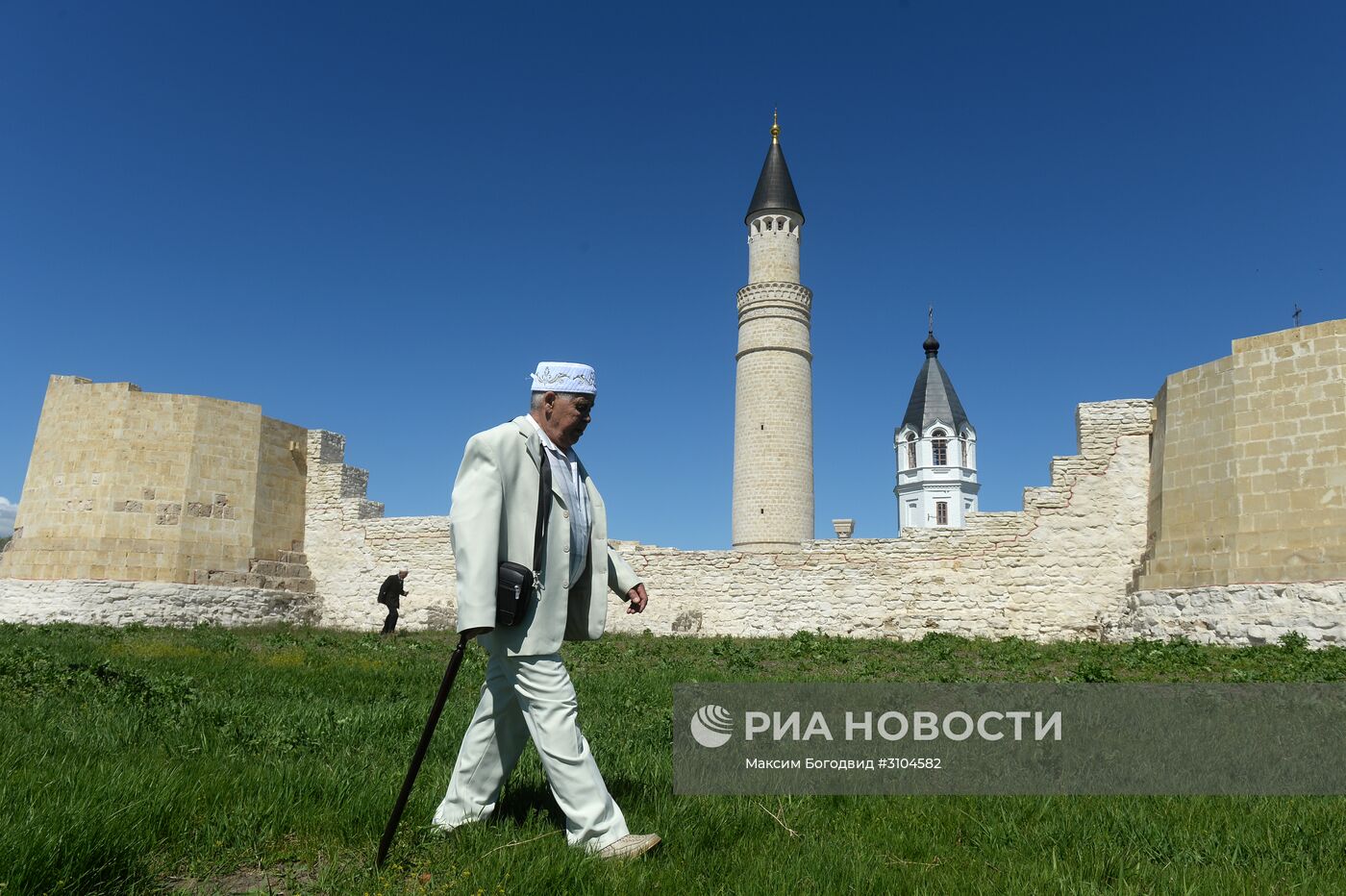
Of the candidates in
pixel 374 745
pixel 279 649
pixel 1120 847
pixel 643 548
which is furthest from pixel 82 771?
pixel 643 548

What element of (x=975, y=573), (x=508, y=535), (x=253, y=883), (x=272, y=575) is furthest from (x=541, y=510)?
(x=272, y=575)

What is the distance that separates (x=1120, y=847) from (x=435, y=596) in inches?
745

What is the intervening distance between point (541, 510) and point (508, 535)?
0.16 metres

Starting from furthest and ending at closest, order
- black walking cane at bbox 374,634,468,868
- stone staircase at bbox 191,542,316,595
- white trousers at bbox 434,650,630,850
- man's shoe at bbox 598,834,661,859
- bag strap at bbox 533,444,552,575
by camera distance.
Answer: stone staircase at bbox 191,542,316,595
bag strap at bbox 533,444,552,575
white trousers at bbox 434,650,630,850
man's shoe at bbox 598,834,661,859
black walking cane at bbox 374,634,468,868

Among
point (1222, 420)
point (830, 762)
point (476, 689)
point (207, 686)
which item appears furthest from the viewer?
point (1222, 420)

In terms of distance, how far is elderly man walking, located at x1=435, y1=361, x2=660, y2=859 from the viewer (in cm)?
332

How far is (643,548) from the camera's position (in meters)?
20.0

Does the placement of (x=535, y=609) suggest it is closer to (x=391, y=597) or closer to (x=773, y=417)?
(x=391, y=597)

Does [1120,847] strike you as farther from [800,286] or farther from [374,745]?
[800,286]

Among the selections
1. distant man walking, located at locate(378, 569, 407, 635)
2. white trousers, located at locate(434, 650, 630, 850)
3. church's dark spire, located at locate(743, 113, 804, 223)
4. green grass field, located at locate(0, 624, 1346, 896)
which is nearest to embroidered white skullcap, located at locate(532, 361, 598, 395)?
white trousers, located at locate(434, 650, 630, 850)

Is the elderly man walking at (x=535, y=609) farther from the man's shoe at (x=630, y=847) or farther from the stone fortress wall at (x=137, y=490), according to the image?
the stone fortress wall at (x=137, y=490)

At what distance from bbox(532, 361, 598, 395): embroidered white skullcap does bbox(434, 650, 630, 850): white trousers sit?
42.1 inches

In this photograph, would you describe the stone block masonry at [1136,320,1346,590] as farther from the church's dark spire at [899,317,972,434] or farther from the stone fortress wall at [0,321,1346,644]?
the church's dark spire at [899,317,972,434]

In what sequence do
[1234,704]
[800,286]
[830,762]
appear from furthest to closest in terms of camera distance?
[800,286] → [1234,704] → [830,762]
